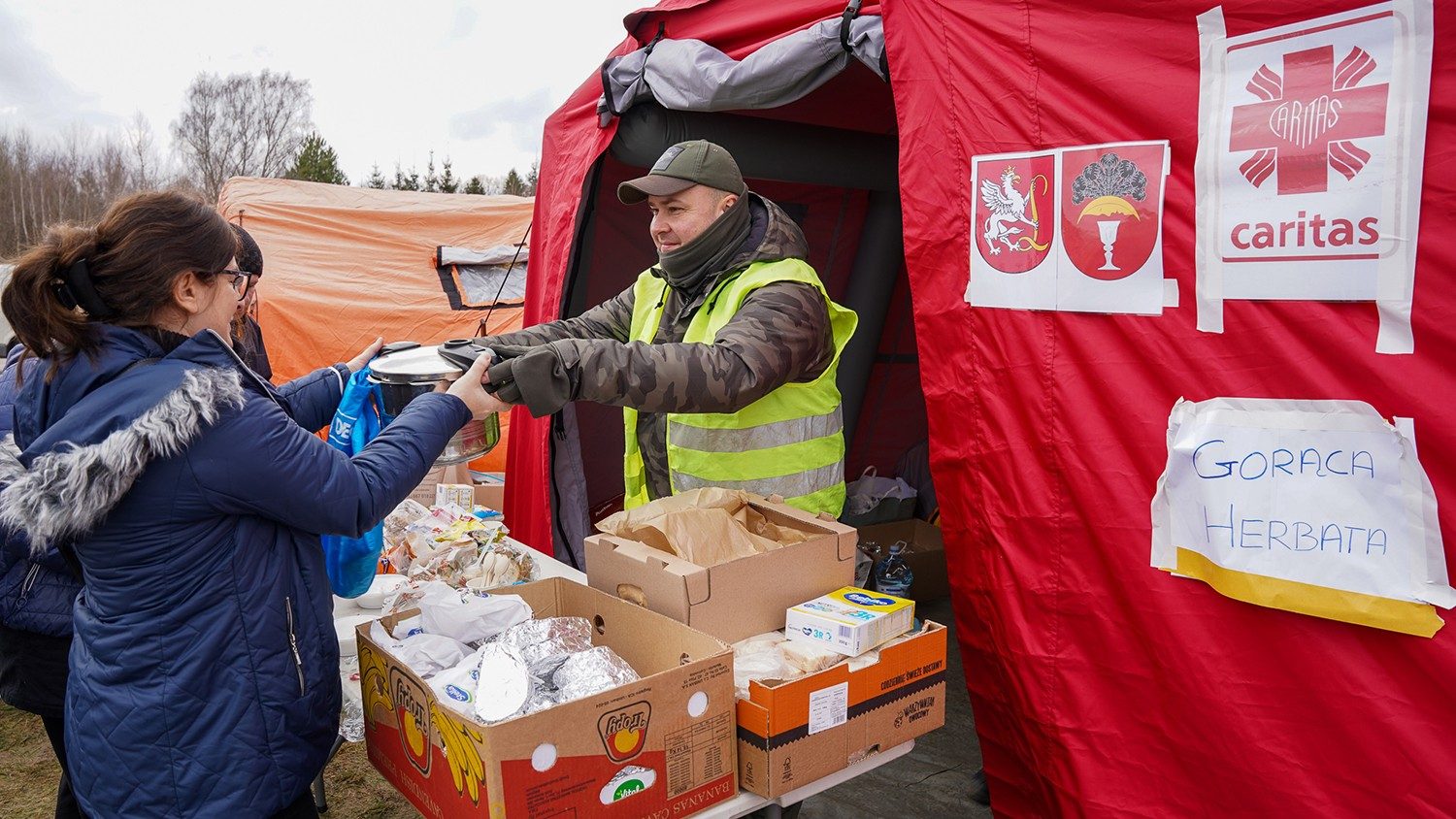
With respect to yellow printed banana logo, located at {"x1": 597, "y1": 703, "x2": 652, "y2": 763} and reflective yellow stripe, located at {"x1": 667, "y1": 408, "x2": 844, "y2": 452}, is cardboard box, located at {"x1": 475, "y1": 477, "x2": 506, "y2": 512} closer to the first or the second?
reflective yellow stripe, located at {"x1": 667, "y1": 408, "x2": 844, "y2": 452}

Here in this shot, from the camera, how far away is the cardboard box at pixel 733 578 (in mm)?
1794

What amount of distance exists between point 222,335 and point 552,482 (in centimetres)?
239

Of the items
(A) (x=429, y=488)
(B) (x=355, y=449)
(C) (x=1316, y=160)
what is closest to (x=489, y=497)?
(A) (x=429, y=488)

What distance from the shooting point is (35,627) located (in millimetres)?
2064

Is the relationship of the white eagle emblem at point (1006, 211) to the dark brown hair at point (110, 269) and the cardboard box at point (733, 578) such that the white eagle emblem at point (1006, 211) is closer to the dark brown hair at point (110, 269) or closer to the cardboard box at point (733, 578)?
the cardboard box at point (733, 578)

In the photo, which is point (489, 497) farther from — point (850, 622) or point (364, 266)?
point (850, 622)

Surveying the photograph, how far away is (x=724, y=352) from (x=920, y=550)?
277cm

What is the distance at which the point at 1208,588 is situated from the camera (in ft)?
5.96

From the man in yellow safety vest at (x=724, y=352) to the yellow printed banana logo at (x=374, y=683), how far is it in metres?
0.69

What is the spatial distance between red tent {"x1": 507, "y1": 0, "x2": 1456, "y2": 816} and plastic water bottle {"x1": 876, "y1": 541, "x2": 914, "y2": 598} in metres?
1.90

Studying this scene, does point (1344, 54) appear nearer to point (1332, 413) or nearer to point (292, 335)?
point (1332, 413)

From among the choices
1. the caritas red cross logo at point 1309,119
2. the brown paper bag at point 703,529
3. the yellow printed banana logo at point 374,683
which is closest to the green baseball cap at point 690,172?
the brown paper bag at point 703,529

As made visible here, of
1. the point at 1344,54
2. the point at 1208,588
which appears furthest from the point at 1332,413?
the point at 1344,54

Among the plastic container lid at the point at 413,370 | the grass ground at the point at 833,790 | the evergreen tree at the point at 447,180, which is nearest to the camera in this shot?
the plastic container lid at the point at 413,370
